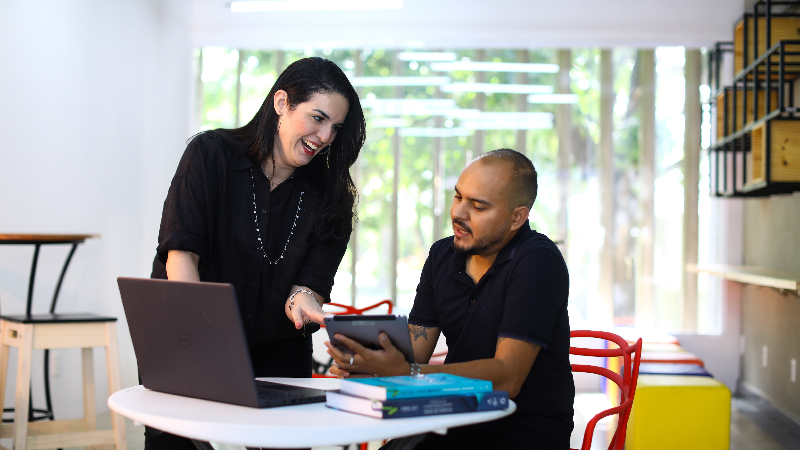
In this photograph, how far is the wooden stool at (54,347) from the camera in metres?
2.81

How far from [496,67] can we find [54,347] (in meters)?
3.82

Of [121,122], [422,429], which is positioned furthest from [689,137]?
[422,429]

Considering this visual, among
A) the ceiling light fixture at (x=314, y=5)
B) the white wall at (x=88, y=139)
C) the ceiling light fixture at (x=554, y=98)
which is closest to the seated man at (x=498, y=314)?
the white wall at (x=88, y=139)

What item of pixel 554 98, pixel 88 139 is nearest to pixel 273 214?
pixel 88 139

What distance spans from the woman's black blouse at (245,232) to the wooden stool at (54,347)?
57.4 inches

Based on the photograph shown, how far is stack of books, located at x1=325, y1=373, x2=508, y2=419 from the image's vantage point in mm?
1176

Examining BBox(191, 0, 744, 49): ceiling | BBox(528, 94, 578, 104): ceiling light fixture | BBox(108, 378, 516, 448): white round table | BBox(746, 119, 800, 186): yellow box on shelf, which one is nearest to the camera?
BBox(108, 378, 516, 448): white round table

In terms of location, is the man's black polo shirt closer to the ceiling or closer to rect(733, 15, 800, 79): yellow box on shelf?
rect(733, 15, 800, 79): yellow box on shelf

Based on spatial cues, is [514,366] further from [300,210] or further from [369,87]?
[369,87]

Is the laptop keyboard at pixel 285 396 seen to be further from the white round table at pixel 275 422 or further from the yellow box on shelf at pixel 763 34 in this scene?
the yellow box on shelf at pixel 763 34

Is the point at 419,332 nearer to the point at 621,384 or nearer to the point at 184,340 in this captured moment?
the point at 621,384

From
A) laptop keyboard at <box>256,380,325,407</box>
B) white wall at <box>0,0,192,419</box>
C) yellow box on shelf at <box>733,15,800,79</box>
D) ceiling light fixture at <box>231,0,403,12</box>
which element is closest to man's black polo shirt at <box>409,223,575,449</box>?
laptop keyboard at <box>256,380,325,407</box>

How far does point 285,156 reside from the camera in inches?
73.0

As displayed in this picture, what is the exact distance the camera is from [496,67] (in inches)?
220
